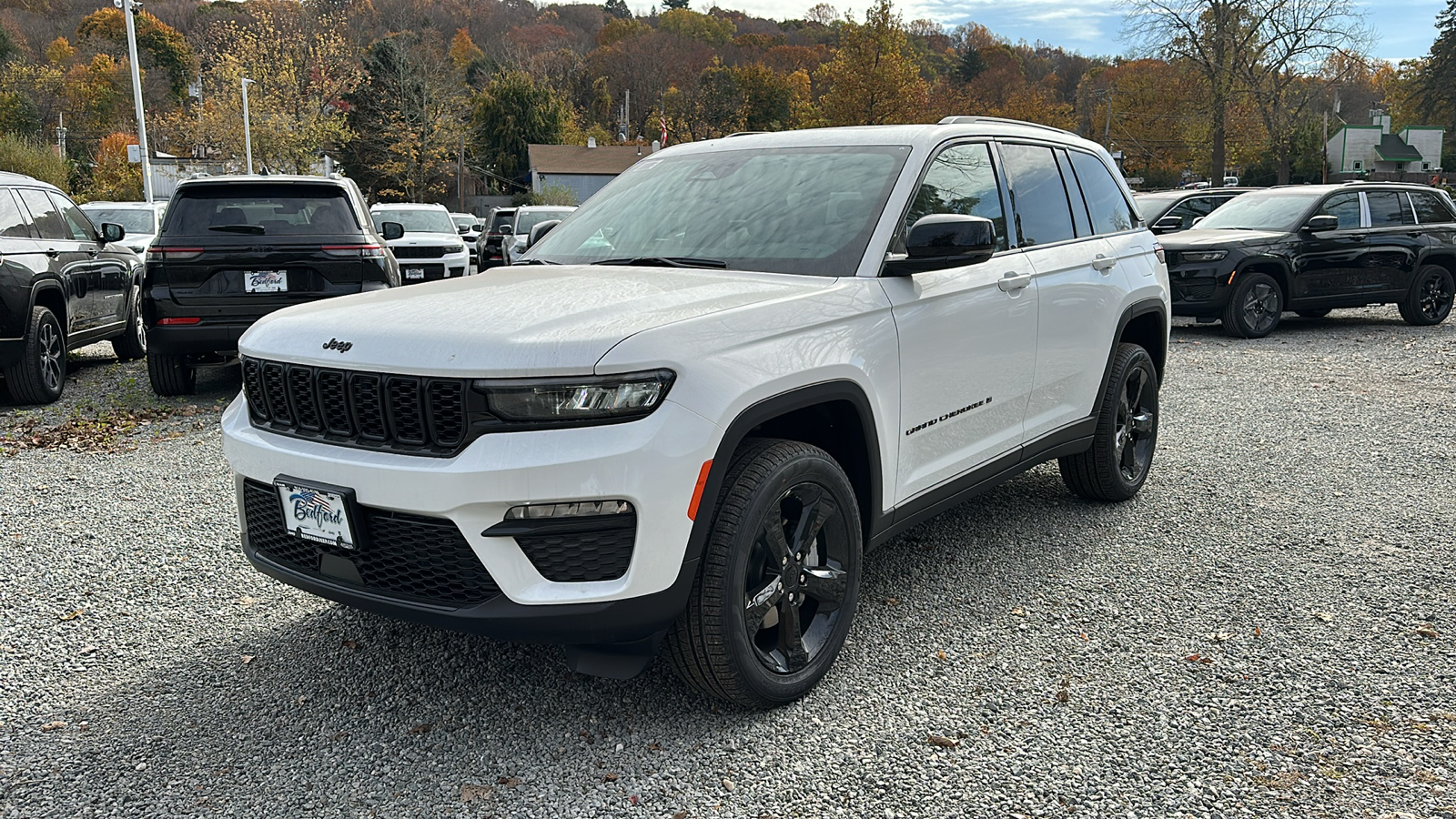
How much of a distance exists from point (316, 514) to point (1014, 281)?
276 cm

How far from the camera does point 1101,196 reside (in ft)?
17.6

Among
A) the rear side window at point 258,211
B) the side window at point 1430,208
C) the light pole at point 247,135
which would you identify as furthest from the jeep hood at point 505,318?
the light pole at point 247,135

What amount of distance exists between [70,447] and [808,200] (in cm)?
571

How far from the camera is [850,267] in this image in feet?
11.6

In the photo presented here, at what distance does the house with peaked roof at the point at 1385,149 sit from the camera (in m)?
62.8

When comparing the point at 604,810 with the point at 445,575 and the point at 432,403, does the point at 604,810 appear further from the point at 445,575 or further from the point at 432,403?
the point at 432,403

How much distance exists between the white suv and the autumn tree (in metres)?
38.4

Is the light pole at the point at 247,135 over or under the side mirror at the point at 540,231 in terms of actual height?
over

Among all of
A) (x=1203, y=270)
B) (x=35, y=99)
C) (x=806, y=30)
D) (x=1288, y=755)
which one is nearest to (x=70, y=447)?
(x=1288, y=755)

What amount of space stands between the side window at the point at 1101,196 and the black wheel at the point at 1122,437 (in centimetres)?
63

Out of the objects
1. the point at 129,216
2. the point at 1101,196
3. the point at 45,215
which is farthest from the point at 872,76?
the point at 1101,196

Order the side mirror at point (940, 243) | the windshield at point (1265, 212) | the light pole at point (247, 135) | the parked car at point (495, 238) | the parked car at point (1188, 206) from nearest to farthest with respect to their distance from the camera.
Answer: the side mirror at point (940, 243)
the windshield at point (1265, 212)
the parked car at point (1188, 206)
the parked car at point (495, 238)
the light pole at point (247, 135)

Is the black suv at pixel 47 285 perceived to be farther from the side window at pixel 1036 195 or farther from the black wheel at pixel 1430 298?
the black wheel at pixel 1430 298

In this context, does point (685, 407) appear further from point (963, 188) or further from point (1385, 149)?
point (1385, 149)
